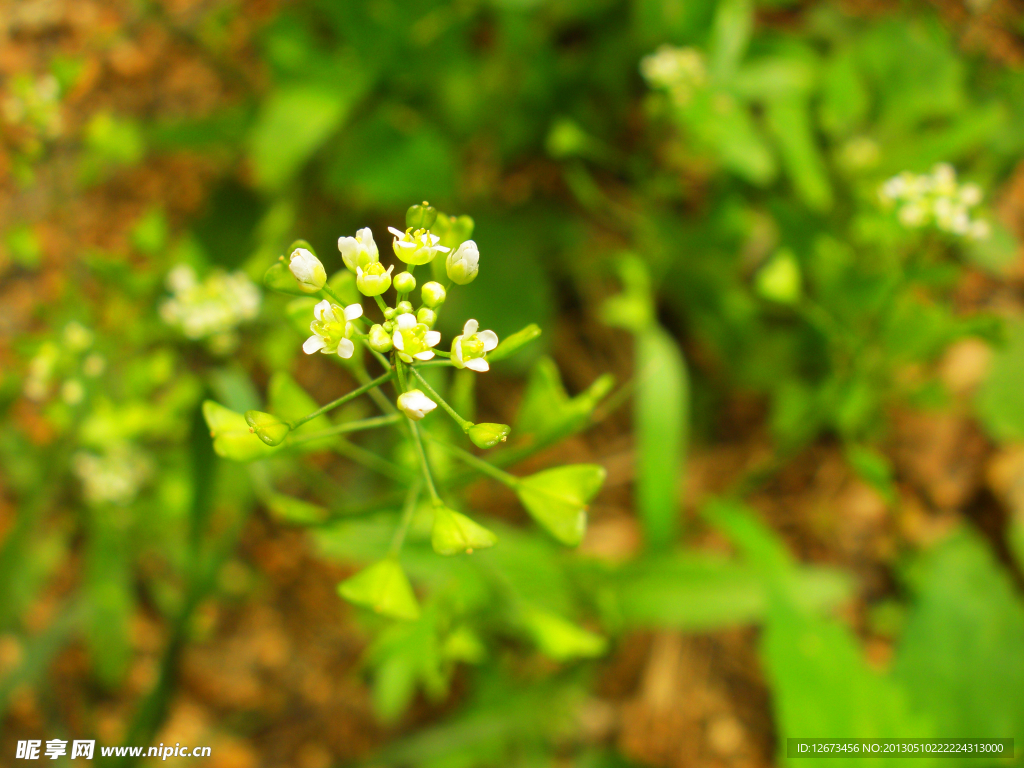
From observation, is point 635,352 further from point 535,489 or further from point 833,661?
point 535,489

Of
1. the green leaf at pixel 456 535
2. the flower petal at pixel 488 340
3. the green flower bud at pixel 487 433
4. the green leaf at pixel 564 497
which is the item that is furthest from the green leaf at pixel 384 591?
the flower petal at pixel 488 340

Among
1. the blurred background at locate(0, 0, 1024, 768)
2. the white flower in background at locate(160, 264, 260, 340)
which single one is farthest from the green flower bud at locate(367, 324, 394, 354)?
the white flower in background at locate(160, 264, 260, 340)

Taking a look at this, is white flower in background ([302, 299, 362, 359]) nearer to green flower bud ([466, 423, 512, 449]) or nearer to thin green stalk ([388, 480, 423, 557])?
green flower bud ([466, 423, 512, 449])

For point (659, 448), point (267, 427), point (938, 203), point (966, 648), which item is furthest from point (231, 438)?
point (966, 648)

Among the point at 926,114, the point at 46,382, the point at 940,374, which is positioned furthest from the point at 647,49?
the point at 46,382

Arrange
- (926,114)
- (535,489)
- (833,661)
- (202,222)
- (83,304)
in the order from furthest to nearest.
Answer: (202,222), (926,114), (83,304), (833,661), (535,489)

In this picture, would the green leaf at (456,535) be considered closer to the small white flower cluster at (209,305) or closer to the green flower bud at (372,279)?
the green flower bud at (372,279)

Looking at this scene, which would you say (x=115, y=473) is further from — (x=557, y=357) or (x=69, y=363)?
(x=557, y=357)
